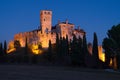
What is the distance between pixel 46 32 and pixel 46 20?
8.41 metres

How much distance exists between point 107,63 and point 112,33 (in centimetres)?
1087

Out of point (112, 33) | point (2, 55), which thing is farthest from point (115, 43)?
point (2, 55)

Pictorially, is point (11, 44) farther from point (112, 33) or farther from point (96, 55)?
point (112, 33)

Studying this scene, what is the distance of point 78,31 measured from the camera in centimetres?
13675

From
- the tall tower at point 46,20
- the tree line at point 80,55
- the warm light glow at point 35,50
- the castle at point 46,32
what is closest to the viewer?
the tree line at point 80,55

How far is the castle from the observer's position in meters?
124

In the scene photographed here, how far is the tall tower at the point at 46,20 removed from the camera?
432ft

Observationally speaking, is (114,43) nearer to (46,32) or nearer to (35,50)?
(35,50)

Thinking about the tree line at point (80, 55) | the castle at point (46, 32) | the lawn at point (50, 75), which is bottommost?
the lawn at point (50, 75)

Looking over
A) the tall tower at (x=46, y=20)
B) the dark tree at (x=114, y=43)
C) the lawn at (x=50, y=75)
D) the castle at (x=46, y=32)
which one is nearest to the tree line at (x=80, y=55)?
the dark tree at (x=114, y=43)

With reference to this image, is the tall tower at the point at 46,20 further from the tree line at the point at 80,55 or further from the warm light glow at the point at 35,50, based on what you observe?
the tree line at the point at 80,55

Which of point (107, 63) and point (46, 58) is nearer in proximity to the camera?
point (107, 63)

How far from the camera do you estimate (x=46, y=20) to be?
135 meters

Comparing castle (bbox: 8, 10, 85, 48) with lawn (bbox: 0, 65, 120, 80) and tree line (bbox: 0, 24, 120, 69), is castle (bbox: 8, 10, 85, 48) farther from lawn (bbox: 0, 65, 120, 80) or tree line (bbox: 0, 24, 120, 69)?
lawn (bbox: 0, 65, 120, 80)
